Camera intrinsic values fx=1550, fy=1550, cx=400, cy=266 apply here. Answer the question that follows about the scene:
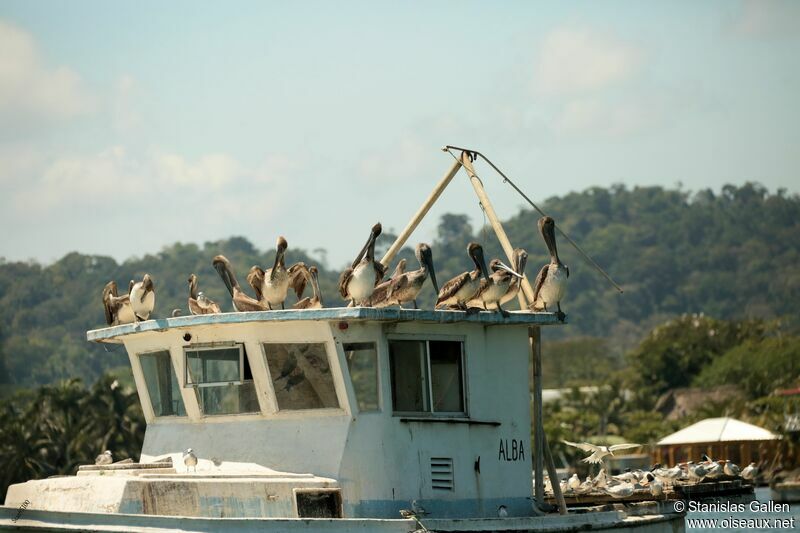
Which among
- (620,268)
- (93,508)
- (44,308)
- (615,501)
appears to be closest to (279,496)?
(93,508)

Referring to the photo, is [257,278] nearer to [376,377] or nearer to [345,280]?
[345,280]

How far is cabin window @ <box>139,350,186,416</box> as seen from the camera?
17953 millimetres

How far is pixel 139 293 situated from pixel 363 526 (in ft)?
13.4

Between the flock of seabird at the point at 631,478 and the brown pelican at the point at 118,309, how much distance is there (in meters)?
5.94

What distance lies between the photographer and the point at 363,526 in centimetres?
1560

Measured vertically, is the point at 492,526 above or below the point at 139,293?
below

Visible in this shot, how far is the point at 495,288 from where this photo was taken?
17.7 m

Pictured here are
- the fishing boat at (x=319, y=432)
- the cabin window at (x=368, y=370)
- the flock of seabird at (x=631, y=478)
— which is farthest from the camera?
the flock of seabird at (x=631, y=478)

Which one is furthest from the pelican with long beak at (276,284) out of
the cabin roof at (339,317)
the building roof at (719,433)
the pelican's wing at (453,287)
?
the building roof at (719,433)

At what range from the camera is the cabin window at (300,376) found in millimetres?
16984

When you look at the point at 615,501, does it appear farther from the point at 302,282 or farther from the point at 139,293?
the point at 139,293

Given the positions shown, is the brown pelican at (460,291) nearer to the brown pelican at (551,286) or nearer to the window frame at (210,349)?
the brown pelican at (551,286)

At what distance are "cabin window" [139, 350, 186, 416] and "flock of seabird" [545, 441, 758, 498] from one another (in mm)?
5300

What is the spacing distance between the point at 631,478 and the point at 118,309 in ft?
30.5
